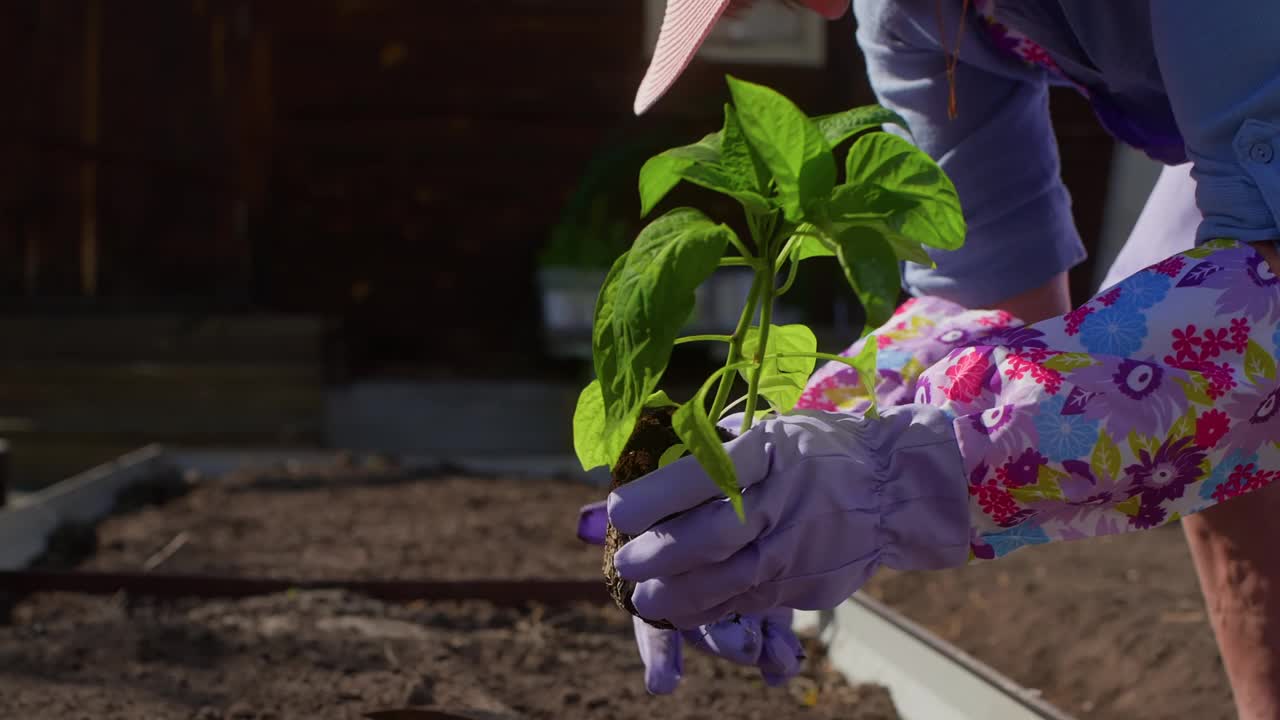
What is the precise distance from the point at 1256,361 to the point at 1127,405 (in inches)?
4.3

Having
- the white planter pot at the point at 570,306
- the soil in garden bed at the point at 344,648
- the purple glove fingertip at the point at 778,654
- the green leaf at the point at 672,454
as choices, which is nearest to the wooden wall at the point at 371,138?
the white planter pot at the point at 570,306

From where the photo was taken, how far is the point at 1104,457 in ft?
3.10

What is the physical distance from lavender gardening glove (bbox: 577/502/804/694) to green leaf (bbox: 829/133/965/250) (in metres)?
0.37

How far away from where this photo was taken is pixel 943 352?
4.64 ft

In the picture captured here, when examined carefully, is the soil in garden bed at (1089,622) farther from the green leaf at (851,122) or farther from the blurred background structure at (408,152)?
the blurred background structure at (408,152)

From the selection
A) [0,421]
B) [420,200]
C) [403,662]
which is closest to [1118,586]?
[403,662]

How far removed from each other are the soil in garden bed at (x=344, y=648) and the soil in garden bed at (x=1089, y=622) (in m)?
0.49

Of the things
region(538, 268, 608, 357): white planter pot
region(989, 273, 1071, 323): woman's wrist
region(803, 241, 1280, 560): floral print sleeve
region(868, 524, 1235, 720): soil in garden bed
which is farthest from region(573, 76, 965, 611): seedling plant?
region(538, 268, 608, 357): white planter pot

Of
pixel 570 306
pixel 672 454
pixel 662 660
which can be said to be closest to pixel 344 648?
pixel 662 660

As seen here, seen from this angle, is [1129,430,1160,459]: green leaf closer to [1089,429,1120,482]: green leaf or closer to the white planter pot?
[1089,429,1120,482]: green leaf

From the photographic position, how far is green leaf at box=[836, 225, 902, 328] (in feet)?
2.85

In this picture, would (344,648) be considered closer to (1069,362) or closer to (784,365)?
(784,365)

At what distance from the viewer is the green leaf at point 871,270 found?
2.85 ft

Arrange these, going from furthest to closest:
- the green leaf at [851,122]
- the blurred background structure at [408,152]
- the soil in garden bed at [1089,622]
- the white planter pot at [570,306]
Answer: the blurred background structure at [408,152]
the white planter pot at [570,306]
the soil in garden bed at [1089,622]
the green leaf at [851,122]
